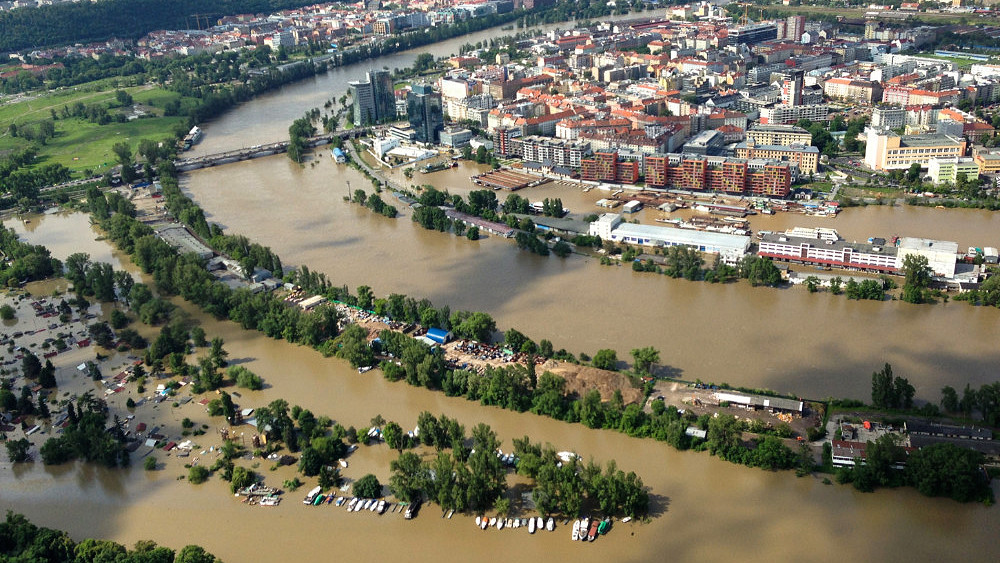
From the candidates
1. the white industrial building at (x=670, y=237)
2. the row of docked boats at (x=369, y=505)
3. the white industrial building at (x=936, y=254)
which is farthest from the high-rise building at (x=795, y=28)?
the row of docked boats at (x=369, y=505)

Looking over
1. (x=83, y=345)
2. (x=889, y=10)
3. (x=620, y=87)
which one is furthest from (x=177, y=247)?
(x=889, y=10)

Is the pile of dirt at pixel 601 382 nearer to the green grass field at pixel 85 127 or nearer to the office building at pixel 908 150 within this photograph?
the office building at pixel 908 150

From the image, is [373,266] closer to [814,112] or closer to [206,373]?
[206,373]

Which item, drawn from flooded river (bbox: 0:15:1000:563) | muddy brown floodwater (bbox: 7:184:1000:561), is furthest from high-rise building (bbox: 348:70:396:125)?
muddy brown floodwater (bbox: 7:184:1000:561)

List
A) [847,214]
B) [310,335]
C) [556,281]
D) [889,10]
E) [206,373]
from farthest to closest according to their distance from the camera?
[889,10]
[847,214]
[556,281]
[310,335]
[206,373]

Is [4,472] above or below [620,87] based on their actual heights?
below

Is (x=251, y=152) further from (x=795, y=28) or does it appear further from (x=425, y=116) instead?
(x=795, y=28)

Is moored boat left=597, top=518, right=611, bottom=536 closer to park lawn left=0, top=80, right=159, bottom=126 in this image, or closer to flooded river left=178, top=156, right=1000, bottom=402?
flooded river left=178, top=156, right=1000, bottom=402
